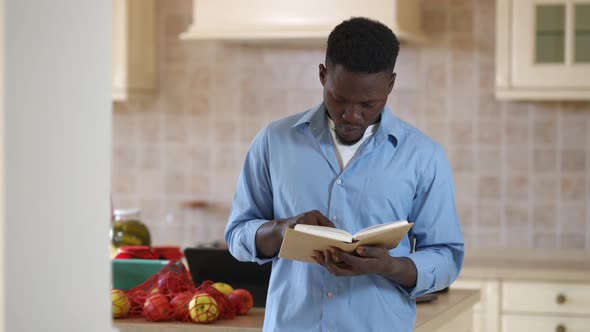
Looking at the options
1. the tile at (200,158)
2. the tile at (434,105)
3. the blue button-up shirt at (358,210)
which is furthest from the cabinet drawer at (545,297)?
the blue button-up shirt at (358,210)

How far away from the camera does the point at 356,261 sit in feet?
5.18

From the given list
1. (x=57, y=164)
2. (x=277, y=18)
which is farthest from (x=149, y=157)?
(x=57, y=164)

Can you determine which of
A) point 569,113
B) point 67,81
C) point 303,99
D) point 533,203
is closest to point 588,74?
point 569,113

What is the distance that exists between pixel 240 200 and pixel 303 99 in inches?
86.4

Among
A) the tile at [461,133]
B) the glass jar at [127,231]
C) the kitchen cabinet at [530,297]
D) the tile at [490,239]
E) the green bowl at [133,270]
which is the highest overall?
the tile at [461,133]

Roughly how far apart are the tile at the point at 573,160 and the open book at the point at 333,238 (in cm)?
234

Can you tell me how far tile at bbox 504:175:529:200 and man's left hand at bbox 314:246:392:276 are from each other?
2.31 metres

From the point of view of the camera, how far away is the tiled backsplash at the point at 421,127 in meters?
3.76

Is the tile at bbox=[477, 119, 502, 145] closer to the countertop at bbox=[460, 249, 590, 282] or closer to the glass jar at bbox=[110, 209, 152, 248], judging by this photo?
the countertop at bbox=[460, 249, 590, 282]

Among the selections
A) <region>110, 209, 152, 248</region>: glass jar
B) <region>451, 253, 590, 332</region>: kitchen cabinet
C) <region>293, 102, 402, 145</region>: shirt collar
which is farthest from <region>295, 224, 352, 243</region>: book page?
<region>451, 253, 590, 332</region>: kitchen cabinet

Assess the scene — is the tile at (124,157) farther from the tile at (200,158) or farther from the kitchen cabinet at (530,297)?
the kitchen cabinet at (530,297)

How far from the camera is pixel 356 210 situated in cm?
168

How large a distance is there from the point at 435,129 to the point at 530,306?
0.90 m

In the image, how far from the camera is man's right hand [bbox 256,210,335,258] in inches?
62.4
